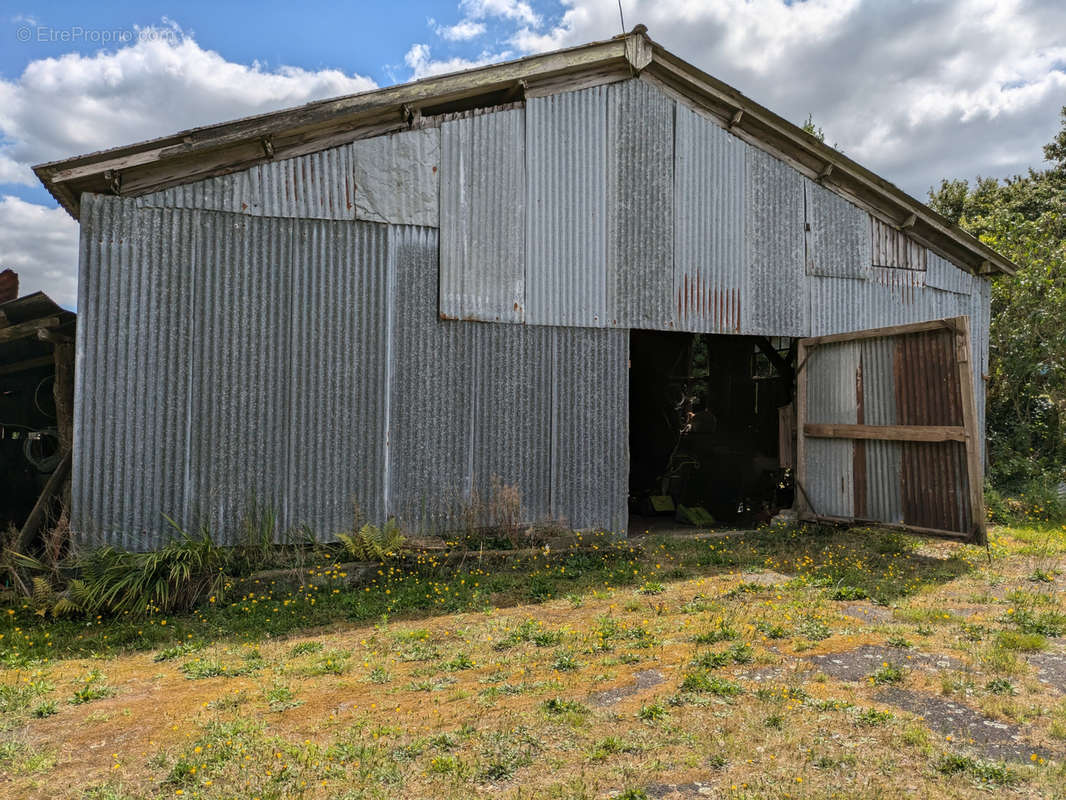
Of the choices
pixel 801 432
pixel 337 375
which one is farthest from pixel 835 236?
pixel 337 375

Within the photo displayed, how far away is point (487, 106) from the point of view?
29.5ft

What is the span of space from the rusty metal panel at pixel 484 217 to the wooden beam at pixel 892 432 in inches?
201

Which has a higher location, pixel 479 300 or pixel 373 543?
pixel 479 300

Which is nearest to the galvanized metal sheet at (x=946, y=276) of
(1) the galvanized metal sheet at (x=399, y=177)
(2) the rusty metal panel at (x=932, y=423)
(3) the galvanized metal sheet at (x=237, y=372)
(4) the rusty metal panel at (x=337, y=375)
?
(2) the rusty metal panel at (x=932, y=423)

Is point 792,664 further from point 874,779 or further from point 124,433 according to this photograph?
point 124,433

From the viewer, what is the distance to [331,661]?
5.54 meters

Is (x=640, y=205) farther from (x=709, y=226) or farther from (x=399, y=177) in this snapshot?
(x=399, y=177)

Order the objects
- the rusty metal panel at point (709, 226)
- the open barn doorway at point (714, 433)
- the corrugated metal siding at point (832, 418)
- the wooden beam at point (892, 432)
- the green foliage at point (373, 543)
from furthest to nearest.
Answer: the open barn doorway at point (714, 433) < the corrugated metal siding at point (832, 418) < the rusty metal panel at point (709, 226) < the wooden beam at point (892, 432) < the green foliage at point (373, 543)

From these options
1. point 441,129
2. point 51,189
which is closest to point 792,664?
point 441,129

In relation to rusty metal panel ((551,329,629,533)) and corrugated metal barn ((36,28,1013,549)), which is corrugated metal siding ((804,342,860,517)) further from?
rusty metal panel ((551,329,629,533))

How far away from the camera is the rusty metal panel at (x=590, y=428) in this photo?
29.7 feet

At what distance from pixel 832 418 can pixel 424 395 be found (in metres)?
6.26

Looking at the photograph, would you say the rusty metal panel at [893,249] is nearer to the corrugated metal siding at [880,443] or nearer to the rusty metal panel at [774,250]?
the rusty metal panel at [774,250]

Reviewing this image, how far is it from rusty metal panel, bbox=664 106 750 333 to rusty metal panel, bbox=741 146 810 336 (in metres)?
0.14
